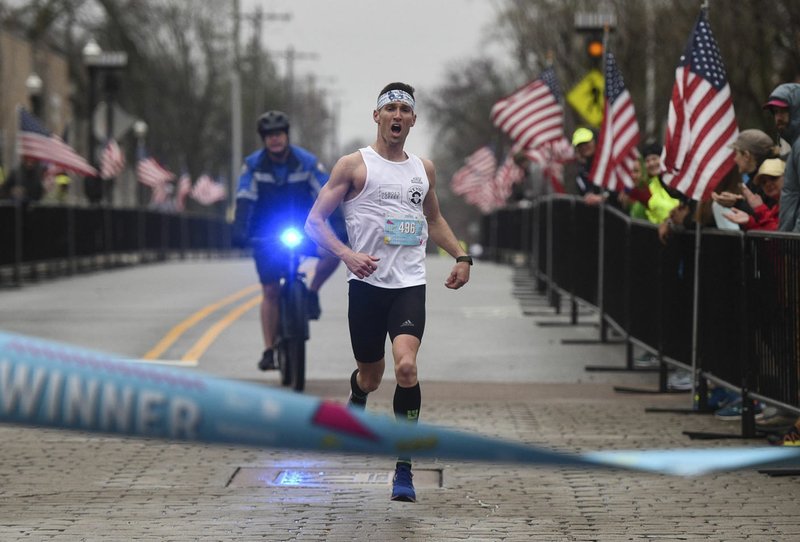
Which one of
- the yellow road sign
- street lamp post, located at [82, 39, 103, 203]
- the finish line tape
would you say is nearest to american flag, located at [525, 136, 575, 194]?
the yellow road sign

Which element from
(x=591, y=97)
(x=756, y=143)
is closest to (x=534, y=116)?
(x=591, y=97)

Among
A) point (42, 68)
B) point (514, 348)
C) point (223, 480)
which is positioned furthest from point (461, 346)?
point (42, 68)

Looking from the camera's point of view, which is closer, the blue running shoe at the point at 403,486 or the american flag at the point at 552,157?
the blue running shoe at the point at 403,486

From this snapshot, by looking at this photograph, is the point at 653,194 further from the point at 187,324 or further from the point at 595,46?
the point at 595,46

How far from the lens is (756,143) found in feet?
34.8

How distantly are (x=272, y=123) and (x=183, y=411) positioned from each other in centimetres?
890

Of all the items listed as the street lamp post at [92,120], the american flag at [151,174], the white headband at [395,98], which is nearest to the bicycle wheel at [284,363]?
the white headband at [395,98]

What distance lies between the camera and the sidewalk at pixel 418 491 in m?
7.21

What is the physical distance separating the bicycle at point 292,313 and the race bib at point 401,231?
380 cm

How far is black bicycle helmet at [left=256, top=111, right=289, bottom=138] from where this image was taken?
12039 millimetres

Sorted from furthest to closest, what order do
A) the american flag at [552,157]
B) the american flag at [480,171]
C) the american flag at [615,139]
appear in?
the american flag at [480,171] < the american flag at [552,157] < the american flag at [615,139]

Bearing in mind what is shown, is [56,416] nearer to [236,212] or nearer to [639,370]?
[236,212]

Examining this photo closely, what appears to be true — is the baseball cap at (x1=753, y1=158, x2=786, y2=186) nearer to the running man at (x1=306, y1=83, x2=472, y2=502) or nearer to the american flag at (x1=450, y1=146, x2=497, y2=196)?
the running man at (x1=306, y1=83, x2=472, y2=502)

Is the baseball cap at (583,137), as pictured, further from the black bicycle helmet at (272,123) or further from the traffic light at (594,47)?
the black bicycle helmet at (272,123)
